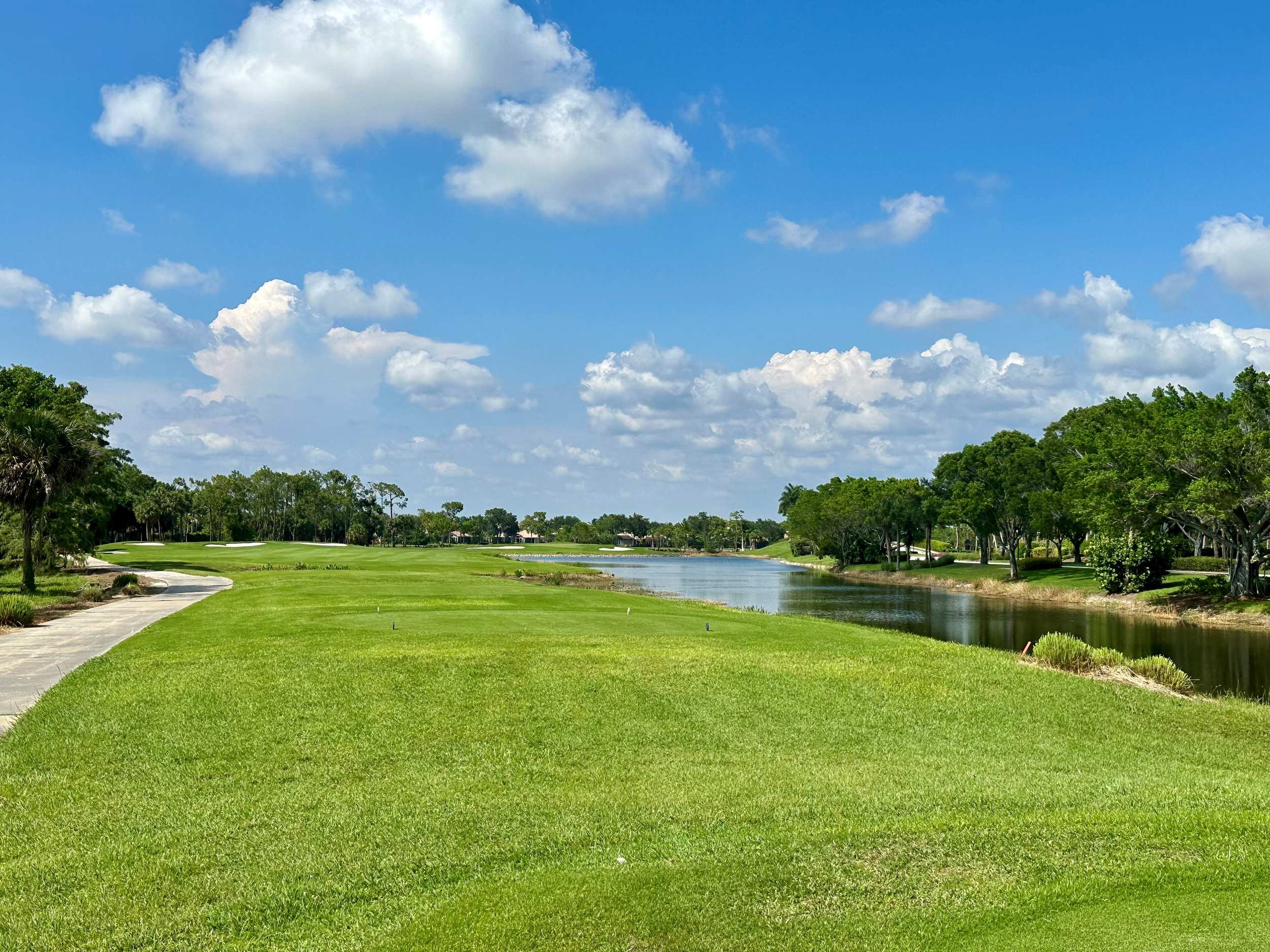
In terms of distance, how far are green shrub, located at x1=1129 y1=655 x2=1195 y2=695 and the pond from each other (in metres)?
3.02

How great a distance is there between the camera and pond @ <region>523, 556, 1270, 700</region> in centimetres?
2802

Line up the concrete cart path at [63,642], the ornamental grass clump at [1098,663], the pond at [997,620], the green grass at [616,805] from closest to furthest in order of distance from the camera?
the green grass at [616,805], the concrete cart path at [63,642], the ornamental grass clump at [1098,663], the pond at [997,620]

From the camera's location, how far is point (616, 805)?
9133 mm

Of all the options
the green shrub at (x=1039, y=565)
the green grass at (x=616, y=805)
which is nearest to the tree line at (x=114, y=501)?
the green grass at (x=616, y=805)

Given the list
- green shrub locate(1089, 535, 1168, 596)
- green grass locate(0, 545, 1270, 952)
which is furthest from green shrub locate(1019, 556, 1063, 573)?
green grass locate(0, 545, 1270, 952)

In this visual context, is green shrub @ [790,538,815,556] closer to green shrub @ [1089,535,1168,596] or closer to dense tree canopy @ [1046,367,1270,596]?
green shrub @ [1089,535,1168,596]

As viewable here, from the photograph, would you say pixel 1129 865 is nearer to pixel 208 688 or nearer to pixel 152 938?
pixel 152 938

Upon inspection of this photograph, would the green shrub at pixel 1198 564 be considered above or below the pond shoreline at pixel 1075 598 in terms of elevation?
above

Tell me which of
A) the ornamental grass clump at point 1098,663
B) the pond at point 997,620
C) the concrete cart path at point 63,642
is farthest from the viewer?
the pond at point 997,620

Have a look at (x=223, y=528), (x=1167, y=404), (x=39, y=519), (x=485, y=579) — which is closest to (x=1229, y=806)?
(x=485, y=579)

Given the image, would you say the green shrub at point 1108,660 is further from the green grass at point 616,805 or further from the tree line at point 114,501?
the tree line at point 114,501

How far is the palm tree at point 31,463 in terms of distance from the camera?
118ft

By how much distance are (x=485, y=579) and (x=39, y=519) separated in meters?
21.2

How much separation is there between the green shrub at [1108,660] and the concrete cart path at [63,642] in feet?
67.4
